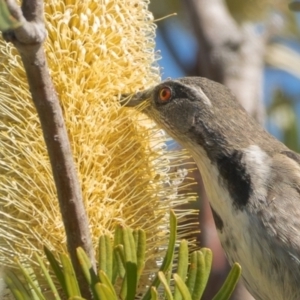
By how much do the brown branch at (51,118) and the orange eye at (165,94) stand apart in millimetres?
1065

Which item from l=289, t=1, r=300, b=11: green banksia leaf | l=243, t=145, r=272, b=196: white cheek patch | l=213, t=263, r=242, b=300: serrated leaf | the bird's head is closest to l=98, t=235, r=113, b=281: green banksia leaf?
l=213, t=263, r=242, b=300: serrated leaf

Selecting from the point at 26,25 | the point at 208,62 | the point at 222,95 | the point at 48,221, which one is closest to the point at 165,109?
the point at 222,95

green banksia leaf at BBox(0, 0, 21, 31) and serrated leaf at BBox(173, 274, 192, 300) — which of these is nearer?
green banksia leaf at BBox(0, 0, 21, 31)

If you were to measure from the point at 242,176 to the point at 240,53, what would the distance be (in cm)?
75

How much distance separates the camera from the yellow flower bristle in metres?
1.99

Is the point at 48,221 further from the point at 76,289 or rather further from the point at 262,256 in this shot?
the point at 262,256

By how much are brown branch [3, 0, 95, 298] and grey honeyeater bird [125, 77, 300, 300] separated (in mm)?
751

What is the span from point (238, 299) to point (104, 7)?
132cm

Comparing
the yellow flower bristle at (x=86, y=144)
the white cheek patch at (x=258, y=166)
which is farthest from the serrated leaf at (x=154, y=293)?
the white cheek patch at (x=258, y=166)

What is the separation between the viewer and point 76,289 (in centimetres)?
161

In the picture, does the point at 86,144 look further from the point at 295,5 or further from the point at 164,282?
the point at 295,5

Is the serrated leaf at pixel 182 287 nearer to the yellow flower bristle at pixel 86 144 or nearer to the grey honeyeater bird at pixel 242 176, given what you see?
the yellow flower bristle at pixel 86 144

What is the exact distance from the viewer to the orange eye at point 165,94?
2.59 m

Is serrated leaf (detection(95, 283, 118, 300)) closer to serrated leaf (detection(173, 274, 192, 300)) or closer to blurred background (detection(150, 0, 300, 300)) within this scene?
serrated leaf (detection(173, 274, 192, 300))
